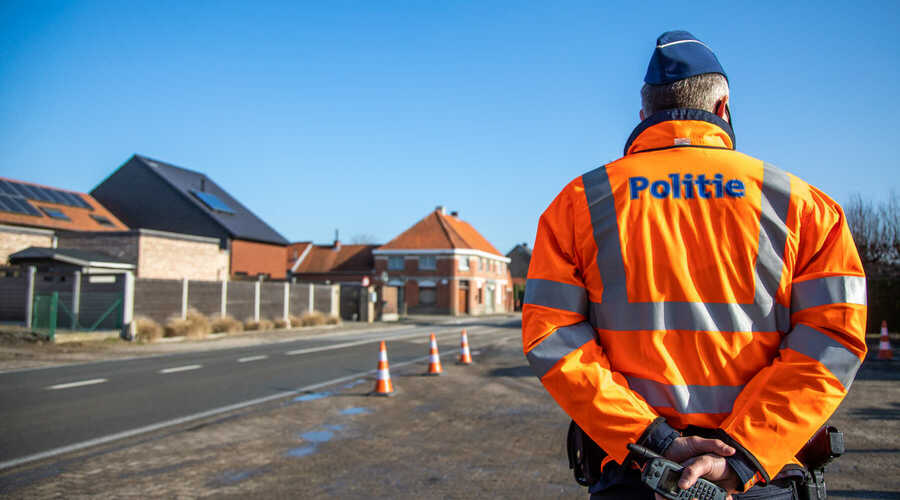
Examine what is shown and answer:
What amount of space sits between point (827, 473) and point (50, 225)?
116ft

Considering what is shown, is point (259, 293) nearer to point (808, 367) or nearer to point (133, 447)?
point (133, 447)

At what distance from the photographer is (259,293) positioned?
28.0m

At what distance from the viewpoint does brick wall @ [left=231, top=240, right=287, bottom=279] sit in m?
41.6

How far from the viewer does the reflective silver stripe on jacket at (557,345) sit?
1.73 meters

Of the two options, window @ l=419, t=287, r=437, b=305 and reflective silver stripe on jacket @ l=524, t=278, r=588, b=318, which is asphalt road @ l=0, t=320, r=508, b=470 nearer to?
reflective silver stripe on jacket @ l=524, t=278, r=588, b=318

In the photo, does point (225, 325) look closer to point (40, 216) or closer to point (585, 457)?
point (40, 216)

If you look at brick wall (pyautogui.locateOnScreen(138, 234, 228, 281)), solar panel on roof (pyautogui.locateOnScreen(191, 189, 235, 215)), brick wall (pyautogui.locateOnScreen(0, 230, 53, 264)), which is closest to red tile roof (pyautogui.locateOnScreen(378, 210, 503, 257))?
solar panel on roof (pyautogui.locateOnScreen(191, 189, 235, 215))

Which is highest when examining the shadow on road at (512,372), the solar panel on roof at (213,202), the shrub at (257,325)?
the solar panel on roof at (213,202)

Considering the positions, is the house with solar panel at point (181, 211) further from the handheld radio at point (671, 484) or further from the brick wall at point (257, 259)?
the handheld radio at point (671, 484)

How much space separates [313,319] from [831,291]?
30.9 m

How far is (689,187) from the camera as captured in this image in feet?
5.81

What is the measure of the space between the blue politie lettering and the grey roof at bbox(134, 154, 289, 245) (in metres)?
41.6

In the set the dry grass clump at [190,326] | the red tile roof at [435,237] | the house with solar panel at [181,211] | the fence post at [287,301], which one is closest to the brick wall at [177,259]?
the fence post at [287,301]

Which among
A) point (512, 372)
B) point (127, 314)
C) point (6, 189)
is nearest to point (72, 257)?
point (127, 314)
